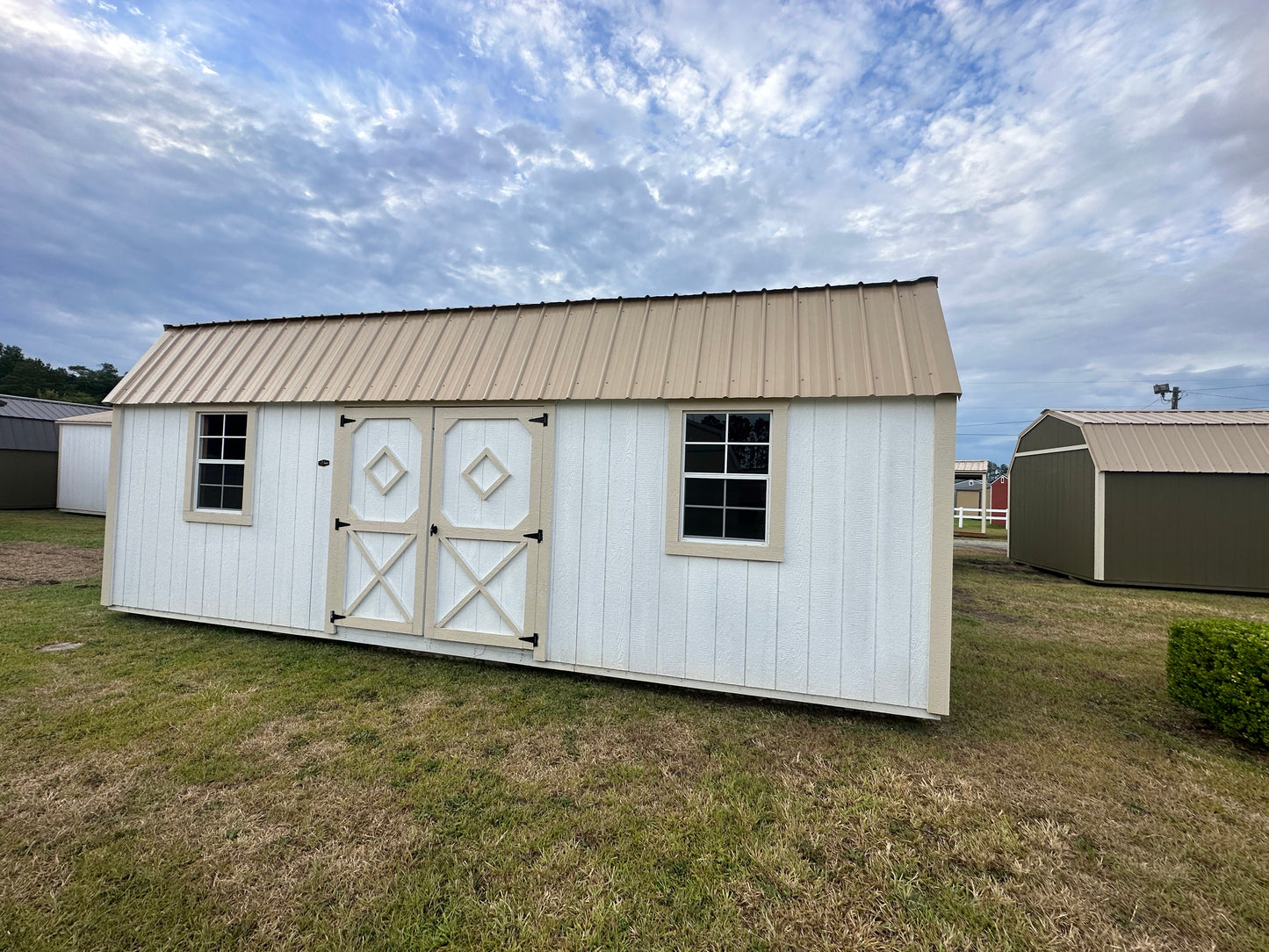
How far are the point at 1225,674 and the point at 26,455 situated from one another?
3050 centimetres

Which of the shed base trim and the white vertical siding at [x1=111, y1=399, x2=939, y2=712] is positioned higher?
the white vertical siding at [x1=111, y1=399, x2=939, y2=712]

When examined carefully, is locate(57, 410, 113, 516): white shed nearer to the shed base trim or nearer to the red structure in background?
the shed base trim

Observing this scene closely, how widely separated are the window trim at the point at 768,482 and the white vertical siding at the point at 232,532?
3.73m

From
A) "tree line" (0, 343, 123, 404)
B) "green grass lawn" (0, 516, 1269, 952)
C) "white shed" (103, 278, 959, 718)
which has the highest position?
"tree line" (0, 343, 123, 404)

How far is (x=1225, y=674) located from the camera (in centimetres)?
373

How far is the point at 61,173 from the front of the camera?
19.2 metres

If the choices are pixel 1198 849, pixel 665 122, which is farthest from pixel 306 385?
pixel 665 122

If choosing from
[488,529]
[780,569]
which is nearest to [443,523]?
[488,529]

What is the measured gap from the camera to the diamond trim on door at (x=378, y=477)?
5.12m

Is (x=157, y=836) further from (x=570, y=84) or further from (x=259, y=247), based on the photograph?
(x=259, y=247)

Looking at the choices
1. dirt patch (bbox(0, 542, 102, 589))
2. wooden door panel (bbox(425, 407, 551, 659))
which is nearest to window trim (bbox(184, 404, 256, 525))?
wooden door panel (bbox(425, 407, 551, 659))

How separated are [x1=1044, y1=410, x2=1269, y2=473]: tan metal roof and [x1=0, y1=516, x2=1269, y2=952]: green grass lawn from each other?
817cm

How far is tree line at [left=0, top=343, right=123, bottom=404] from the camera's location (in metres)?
34.7

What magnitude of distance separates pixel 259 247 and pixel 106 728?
33.9 meters
